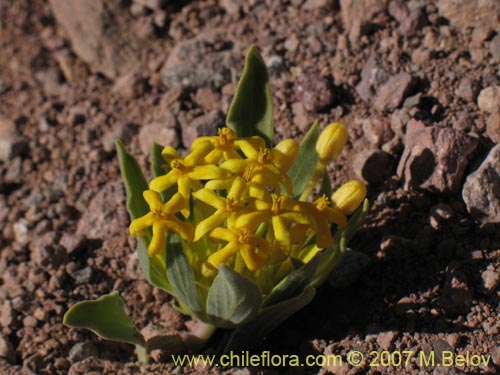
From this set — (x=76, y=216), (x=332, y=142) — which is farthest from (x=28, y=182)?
(x=332, y=142)

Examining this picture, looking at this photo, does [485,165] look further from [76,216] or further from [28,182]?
[28,182]

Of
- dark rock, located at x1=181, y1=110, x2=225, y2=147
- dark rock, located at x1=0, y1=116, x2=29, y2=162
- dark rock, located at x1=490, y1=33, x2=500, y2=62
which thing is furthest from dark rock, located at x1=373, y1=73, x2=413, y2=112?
dark rock, located at x1=0, y1=116, x2=29, y2=162

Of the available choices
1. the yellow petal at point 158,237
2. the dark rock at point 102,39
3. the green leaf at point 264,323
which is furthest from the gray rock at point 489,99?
the dark rock at point 102,39

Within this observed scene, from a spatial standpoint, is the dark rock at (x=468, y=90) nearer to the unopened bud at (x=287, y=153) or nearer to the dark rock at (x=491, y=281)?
A: the dark rock at (x=491, y=281)

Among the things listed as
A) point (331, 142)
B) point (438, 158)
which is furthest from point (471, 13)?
point (331, 142)

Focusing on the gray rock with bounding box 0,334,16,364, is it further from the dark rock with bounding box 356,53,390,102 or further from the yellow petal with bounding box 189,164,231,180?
the dark rock with bounding box 356,53,390,102

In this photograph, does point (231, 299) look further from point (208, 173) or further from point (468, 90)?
point (468, 90)
